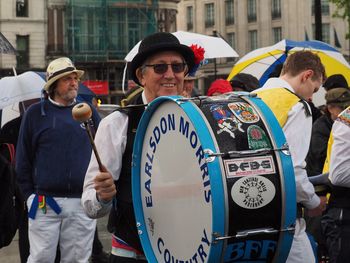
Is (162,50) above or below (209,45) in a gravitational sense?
below

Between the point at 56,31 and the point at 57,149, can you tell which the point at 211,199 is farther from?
the point at 56,31

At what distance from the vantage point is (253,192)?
2.76 meters

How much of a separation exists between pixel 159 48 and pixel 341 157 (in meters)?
1.59

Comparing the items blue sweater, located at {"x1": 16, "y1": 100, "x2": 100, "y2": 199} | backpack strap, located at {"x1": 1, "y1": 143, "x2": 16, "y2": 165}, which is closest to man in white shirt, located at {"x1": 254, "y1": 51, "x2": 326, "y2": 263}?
blue sweater, located at {"x1": 16, "y1": 100, "x2": 100, "y2": 199}

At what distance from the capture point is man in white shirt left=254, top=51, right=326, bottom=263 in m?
3.80

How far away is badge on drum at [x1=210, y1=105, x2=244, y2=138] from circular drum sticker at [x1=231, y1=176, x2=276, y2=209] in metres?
0.20

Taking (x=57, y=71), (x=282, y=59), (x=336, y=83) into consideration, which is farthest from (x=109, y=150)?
(x=282, y=59)

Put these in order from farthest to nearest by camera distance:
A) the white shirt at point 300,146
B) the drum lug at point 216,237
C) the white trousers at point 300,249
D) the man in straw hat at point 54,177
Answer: the man in straw hat at point 54,177
the white trousers at point 300,249
the white shirt at point 300,146
the drum lug at point 216,237

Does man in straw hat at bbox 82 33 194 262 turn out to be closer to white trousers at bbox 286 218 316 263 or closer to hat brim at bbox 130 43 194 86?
hat brim at bbox 130 43 194 86

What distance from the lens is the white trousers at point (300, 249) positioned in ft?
13.1

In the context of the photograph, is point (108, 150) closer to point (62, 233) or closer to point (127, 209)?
point (127, 209)

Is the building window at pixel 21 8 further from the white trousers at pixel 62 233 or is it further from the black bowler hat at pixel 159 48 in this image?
the black bowler hat at pixel 159 48

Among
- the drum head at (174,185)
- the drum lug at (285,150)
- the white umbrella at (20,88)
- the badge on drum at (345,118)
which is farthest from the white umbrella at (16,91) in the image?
the drum lug at (285,150)

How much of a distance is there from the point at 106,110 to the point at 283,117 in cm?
989
